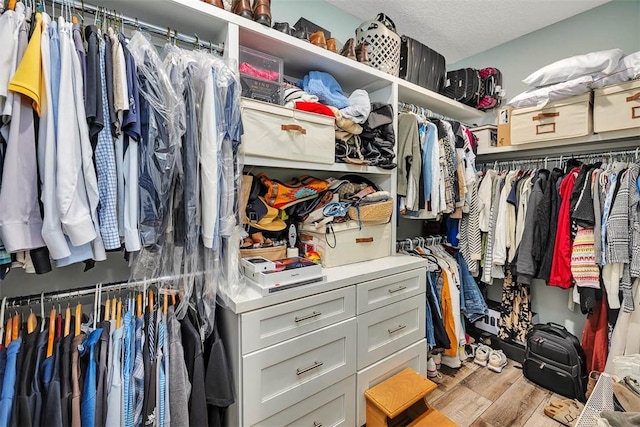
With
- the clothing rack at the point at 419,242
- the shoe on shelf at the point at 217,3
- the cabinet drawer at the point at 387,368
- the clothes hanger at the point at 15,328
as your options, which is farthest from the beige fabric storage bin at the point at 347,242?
the clothes hanger at the point at 15,328

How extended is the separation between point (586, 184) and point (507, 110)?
81 cm

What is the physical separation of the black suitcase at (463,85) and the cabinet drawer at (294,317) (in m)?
1.96

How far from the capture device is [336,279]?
4.50 feet

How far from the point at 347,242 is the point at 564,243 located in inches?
56.8

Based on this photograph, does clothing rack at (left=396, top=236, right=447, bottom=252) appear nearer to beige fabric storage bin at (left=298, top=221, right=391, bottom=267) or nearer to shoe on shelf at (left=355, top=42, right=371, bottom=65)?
beige fabric storage bin at (left=298, top=221, right=391, bottom=267)

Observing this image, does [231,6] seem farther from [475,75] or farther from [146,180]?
[475,75]

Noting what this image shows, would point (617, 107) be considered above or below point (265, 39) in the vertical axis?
below

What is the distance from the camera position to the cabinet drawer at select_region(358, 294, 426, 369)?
147 centimetres

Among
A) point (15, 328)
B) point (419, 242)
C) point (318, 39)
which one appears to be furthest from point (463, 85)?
point (15, 328)

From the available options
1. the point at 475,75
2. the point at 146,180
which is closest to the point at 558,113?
the point at 475,75

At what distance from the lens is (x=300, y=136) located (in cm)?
141

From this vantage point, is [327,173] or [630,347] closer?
[630,347]

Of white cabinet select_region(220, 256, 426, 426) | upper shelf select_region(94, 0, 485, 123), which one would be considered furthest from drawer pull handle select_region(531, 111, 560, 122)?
white cabinet select_region(220, 256, 426, 426)

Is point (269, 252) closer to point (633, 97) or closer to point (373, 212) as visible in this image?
point (373, 212)
